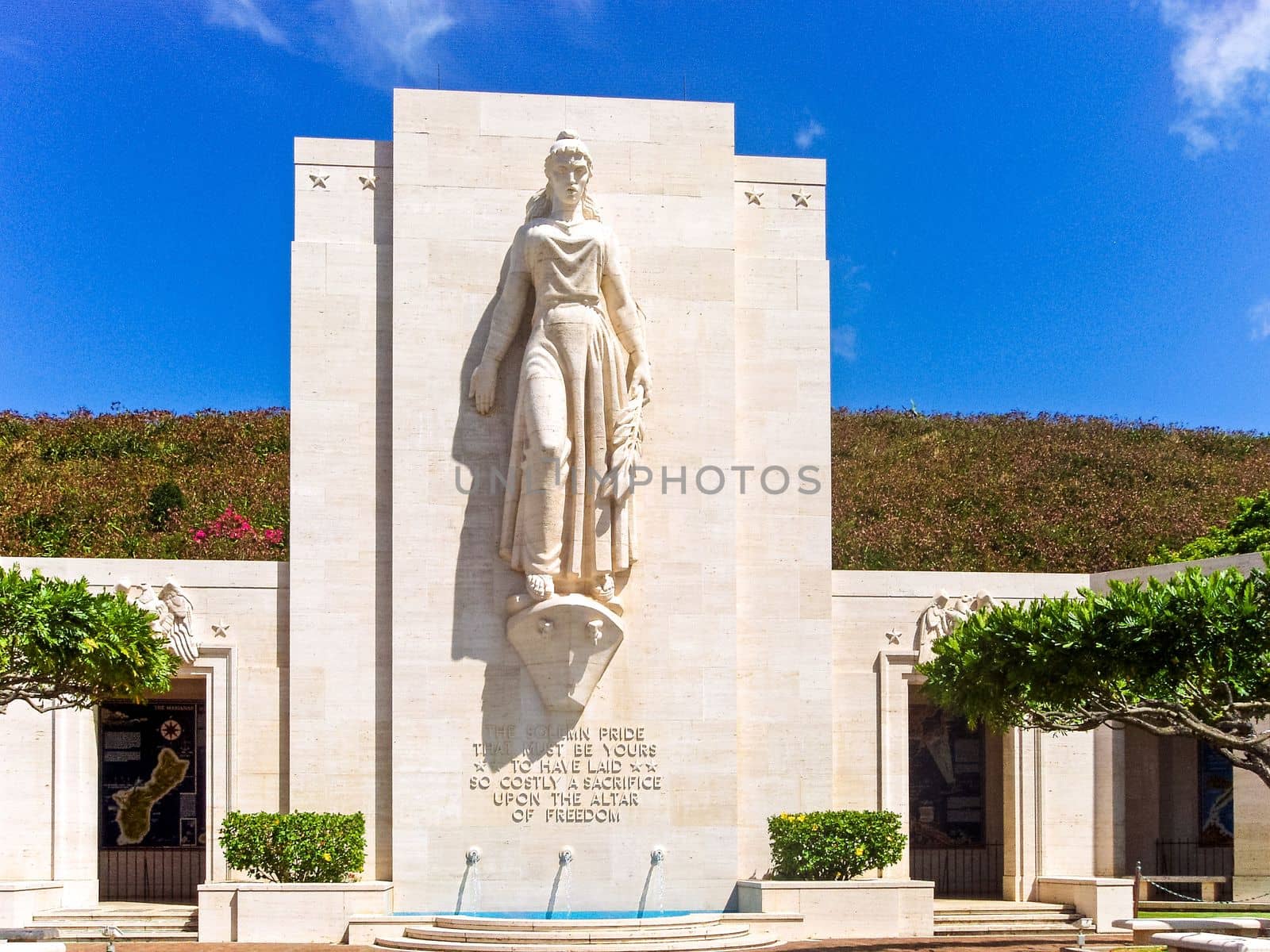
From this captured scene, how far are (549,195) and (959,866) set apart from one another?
46.5ft

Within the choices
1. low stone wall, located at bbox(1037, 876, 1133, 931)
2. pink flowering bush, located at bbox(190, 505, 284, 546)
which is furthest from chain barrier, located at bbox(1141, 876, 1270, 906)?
pink flowering bush, located at bbox(190, 505, 284, 546)

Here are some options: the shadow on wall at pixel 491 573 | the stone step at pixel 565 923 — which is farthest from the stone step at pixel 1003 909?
the shadow on wall at pixel 491 573

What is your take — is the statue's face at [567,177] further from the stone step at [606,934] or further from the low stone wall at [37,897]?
the low stone wall at [37,897]

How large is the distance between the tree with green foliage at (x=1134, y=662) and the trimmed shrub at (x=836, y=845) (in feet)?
13.9

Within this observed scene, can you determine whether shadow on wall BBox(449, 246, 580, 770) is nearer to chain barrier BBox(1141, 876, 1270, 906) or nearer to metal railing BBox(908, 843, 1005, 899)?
metal railing BBox(908, 843, 1005, 899)

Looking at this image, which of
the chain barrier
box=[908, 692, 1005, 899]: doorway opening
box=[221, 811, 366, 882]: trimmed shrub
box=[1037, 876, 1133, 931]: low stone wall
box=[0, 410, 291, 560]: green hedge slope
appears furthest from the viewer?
box=[0, 410, 291, 560]: green hedge slope

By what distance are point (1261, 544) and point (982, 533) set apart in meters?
15.7

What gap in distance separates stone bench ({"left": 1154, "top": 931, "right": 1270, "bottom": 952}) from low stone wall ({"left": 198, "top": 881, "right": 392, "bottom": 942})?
10691 mm

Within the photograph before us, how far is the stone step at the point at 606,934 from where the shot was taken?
21.4 m

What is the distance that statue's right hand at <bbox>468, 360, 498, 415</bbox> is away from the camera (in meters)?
24.5

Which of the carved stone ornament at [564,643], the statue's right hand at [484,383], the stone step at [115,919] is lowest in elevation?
the stone step at [115,919]

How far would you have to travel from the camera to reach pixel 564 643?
953 inches

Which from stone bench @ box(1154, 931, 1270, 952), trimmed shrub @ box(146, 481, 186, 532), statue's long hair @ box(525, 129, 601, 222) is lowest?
stone bench @ box(1154, 931, 1270, 952)

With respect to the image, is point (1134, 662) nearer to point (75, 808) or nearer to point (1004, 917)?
point (1004, 917)
